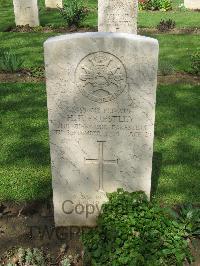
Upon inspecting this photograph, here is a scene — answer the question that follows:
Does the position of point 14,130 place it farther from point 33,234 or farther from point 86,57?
point 86,57

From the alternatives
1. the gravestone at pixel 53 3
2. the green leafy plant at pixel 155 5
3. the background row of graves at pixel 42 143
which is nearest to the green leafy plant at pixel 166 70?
the background row of graves at pixel 42 143

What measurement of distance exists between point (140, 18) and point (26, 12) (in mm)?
4626

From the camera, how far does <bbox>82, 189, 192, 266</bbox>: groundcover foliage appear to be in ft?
10.3

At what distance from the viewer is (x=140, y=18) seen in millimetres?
14914

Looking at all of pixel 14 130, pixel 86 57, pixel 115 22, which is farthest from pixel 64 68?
pixel 115 22

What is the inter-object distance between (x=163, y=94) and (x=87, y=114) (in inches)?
164

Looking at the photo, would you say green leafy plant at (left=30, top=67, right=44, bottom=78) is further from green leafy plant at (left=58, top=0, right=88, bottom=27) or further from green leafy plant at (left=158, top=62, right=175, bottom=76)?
green leafy plant at (left=58, top=0, right=88, bottom=27)

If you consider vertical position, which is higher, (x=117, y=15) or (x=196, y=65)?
(x=117, y=15)

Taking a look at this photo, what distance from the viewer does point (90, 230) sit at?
12.3 ft

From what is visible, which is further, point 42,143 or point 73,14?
point 73,14

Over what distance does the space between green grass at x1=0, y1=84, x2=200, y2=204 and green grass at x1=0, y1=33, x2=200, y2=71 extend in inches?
66.9

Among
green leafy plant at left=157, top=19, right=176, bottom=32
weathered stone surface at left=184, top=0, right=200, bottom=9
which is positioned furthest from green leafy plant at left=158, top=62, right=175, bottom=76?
weathered stone surface at left=184, top=0, right=200, bottom=9

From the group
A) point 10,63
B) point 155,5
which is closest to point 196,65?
point 10,63

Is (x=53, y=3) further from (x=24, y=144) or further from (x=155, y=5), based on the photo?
(x=24, y=144)
